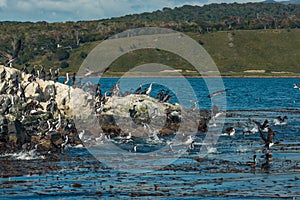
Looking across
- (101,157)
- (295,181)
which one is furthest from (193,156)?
(295,181)

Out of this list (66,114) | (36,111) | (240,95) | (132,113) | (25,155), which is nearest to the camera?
(25,155)

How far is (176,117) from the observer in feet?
163

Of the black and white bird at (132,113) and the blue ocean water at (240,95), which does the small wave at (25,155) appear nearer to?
the black and white bird at (132,113)

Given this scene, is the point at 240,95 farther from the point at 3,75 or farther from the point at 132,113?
the point at 3,75

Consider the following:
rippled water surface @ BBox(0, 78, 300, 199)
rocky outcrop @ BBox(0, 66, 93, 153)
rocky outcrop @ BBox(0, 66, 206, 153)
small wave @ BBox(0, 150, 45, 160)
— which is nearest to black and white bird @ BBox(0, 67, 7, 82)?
rocky outcrop @ BBox(0, 66, 93, 153)

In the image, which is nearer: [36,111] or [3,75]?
[36,111]

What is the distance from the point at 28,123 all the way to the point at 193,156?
11661 millimetres

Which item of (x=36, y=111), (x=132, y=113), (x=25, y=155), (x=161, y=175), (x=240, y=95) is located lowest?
(x=161, y=175)

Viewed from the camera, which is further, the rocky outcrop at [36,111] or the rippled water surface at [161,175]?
the rocky outcrop at [36,111]

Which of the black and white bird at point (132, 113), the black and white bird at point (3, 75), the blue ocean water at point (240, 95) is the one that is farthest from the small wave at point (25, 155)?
the blue ocean water at point (240, 95)

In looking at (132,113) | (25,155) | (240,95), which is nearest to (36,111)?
(132,113)

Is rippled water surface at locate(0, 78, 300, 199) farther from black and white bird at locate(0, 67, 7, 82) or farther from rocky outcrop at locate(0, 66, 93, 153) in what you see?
black and white bird at locate(0, 67, 7, 82)

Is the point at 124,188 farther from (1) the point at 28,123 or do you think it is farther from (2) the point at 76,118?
(2) the point at 76,118

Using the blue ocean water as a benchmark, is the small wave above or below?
below
